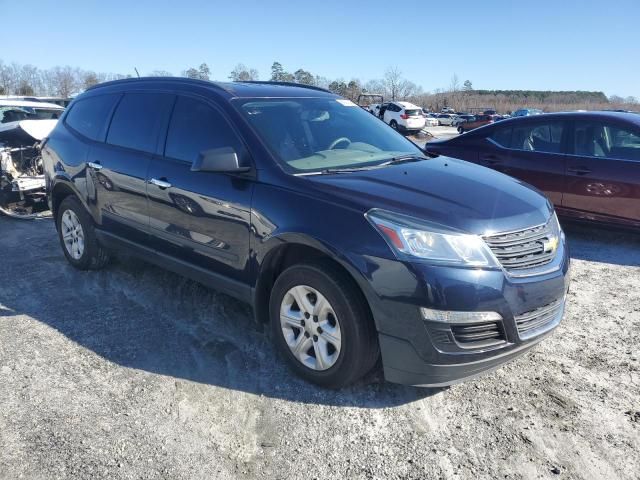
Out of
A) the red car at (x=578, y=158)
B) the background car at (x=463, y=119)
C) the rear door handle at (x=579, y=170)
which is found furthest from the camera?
the background car at (x=463, y=119)

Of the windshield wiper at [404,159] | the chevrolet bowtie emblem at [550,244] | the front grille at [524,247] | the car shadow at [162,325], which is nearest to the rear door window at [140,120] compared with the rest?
the car shadow at [162,325]

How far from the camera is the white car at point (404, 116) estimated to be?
32.2 metres

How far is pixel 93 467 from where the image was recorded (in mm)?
2477

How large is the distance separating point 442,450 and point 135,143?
3314mm

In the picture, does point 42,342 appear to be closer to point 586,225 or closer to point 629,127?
point 586,225

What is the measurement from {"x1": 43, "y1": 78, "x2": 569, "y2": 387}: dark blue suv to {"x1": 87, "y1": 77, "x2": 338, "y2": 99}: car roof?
2cm

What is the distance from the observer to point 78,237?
5.11 m

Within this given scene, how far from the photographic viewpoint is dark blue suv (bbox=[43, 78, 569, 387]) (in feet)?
8.77

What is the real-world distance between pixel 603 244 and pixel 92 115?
579cm

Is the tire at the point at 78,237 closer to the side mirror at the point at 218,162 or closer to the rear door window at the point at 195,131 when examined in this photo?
the rear door window at the point at 195,131

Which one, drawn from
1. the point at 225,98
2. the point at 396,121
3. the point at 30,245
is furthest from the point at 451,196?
the point at 396,121

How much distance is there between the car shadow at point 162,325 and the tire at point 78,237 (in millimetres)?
126

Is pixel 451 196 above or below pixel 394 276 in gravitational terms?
above

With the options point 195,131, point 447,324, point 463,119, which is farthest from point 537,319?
point 463,119
